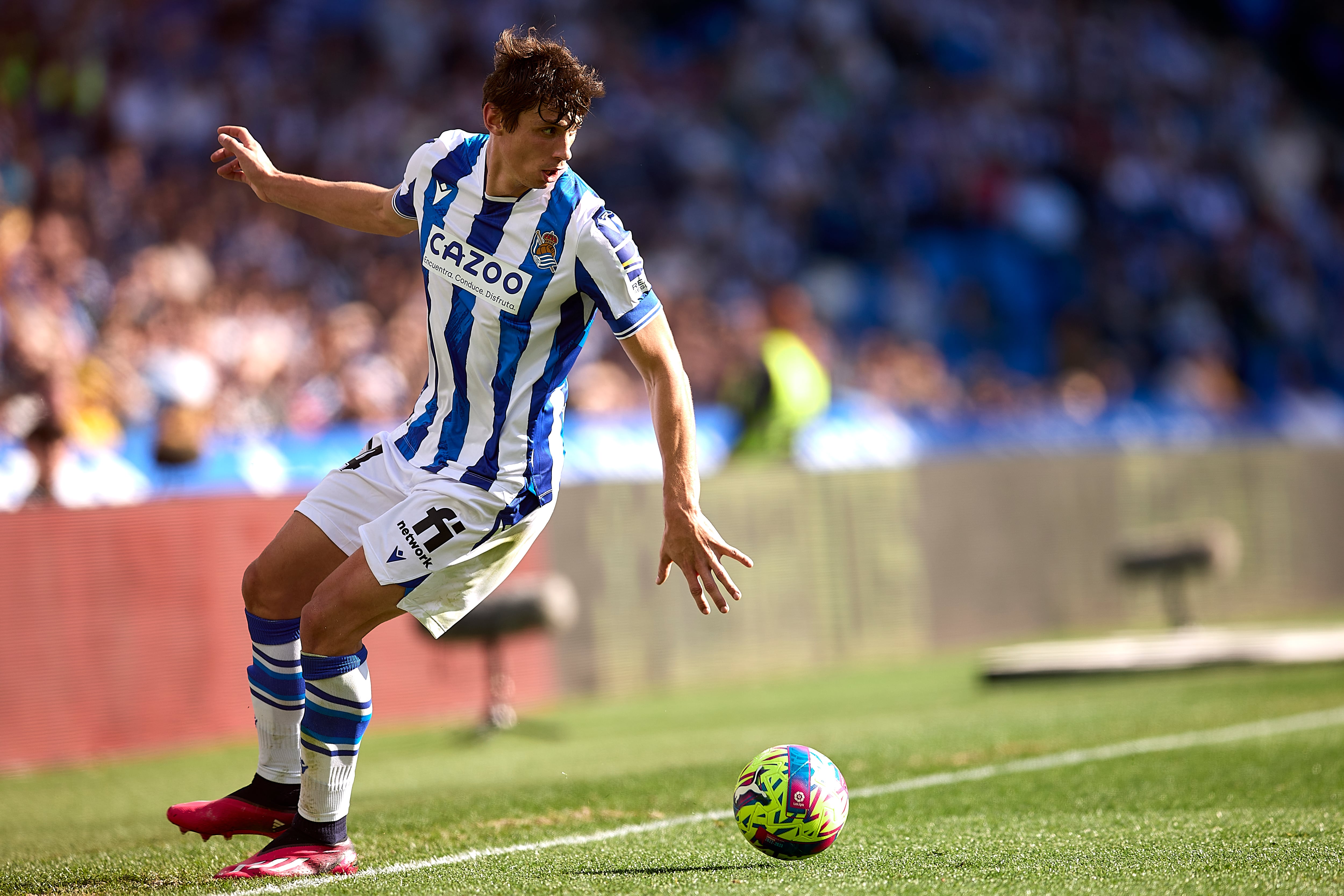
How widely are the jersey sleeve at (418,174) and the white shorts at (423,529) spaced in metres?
0.74

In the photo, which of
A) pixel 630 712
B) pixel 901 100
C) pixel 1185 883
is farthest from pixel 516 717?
pixel 901 100

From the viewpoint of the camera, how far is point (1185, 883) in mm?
4398

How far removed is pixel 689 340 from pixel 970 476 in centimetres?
289

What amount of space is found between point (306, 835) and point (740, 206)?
15.4m

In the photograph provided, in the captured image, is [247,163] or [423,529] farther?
[247,163]

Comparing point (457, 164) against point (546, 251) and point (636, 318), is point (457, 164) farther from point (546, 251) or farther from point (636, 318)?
point (636, 318)

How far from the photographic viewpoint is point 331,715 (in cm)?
484

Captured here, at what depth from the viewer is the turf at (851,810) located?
468 cm

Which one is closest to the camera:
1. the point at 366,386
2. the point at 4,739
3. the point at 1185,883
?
the point at 1185,883

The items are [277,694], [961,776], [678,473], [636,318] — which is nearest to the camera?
[678,473]

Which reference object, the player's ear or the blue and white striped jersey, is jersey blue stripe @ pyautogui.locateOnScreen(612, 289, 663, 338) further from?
the player's ear

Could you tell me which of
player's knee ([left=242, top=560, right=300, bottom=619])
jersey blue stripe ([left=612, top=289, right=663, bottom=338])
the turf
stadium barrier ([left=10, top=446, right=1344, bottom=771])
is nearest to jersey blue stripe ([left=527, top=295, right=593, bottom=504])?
jersey blue stripe ([left=612, top=289, right=663, bottom=338])

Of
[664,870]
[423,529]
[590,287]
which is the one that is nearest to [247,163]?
[590,287]

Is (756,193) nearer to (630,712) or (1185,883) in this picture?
(630,712)
